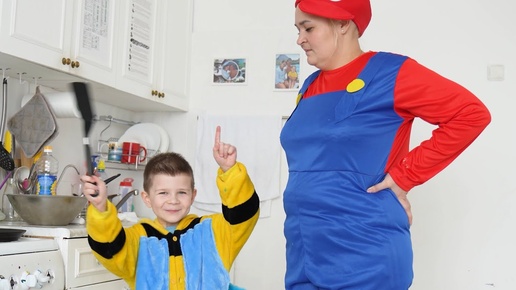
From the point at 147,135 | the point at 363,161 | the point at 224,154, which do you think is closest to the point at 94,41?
the point at 147,135

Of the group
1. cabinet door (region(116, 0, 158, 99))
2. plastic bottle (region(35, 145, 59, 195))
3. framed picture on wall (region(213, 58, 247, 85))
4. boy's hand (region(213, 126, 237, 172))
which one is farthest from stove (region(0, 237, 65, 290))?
framed picture on wall (region(213, 58, 247, 85))

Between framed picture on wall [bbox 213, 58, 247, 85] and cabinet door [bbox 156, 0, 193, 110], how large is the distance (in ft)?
0.51

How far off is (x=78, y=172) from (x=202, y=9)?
3.54ft

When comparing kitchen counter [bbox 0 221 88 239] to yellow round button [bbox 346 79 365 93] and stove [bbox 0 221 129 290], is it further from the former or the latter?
yellow round button [bbox 346 79 365 93]

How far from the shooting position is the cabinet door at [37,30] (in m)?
2.06

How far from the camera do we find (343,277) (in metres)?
1.44

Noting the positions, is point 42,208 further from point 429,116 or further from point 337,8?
point 429,116

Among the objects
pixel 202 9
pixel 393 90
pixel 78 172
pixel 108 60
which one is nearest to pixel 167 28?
pixel 202 9

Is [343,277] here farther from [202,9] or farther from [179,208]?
[202,9]

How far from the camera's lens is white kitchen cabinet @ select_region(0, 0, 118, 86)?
210cm

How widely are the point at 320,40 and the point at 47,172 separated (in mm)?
1380

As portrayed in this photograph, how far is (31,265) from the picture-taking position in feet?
6.30

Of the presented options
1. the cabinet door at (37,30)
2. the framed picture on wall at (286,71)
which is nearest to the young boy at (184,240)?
the cabinet door at (37,30)

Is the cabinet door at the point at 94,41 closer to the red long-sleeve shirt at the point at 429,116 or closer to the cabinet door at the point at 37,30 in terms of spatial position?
the cabinet door at the point at 37,30
